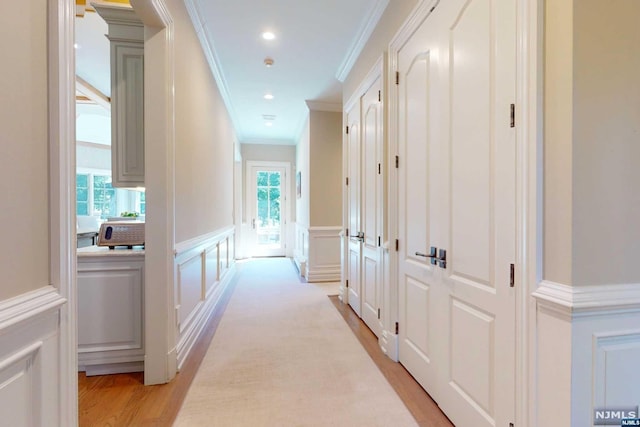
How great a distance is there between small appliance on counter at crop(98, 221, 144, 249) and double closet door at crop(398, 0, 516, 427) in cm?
202

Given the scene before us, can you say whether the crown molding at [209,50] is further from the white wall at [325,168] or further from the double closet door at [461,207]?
Result: the double closet door at [461,207]

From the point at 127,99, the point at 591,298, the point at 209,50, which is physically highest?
the point at 209,50

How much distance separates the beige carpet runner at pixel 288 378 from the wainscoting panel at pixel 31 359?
0.90 metres

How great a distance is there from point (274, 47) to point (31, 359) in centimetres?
324

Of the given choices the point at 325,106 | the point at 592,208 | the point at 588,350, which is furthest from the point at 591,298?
the point at 325,106

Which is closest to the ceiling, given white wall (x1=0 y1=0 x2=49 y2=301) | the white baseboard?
white wall (x1=0 y1=0 x2=49 y2=301)

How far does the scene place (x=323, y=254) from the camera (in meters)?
4.94

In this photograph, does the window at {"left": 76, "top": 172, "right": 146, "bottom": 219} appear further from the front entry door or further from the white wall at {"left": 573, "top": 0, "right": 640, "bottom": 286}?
the white wall at {"left": 573, "top": 0, "right": 640, "bottom": 286}

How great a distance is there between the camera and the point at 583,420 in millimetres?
995

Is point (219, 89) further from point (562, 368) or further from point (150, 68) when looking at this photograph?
point (562, 368)

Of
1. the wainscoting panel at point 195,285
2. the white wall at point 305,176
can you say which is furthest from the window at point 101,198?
the wainscoting panel at point 195,285

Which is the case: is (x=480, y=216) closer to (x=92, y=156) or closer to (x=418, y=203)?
(x=418, y=203)

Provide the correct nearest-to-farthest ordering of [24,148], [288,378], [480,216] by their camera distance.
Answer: [24,148] < [480,216] < [288,378]

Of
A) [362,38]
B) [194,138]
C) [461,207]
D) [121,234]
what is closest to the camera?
[461,207]
